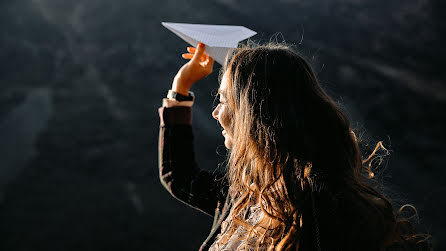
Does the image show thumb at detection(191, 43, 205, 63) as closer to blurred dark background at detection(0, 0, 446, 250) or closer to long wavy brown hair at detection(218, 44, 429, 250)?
Result: long wavy brown hair at detection(218, 44, 429, 250)

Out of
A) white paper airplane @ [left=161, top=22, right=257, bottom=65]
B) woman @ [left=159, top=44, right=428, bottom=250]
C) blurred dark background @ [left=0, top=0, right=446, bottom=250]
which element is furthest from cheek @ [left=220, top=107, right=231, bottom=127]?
blurred dark background @ [left=0, top=0, right=446, bottom=250]

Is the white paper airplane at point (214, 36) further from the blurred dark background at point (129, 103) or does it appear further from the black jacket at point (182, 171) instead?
the blurred dark background at point (129, 103)

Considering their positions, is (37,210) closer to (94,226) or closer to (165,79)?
(94,226)

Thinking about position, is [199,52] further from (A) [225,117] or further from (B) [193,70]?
(A) [225,117]

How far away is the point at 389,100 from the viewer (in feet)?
6.76

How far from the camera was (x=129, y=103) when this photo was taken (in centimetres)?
249

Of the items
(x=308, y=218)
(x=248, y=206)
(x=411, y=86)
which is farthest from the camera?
(x=411, y=86)

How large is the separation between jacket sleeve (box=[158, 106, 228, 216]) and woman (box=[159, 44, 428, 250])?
0.19 m

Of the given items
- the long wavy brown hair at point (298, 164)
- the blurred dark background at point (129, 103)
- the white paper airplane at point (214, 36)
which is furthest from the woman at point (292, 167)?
the blurred dark background at point (129, 103)

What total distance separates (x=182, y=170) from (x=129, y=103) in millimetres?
1713

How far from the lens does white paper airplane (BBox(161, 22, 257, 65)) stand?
79cm

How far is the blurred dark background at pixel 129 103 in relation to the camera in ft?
6.74

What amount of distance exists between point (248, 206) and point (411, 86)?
5.60 feet

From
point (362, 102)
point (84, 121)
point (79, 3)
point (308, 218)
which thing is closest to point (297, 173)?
point (308, 218)
